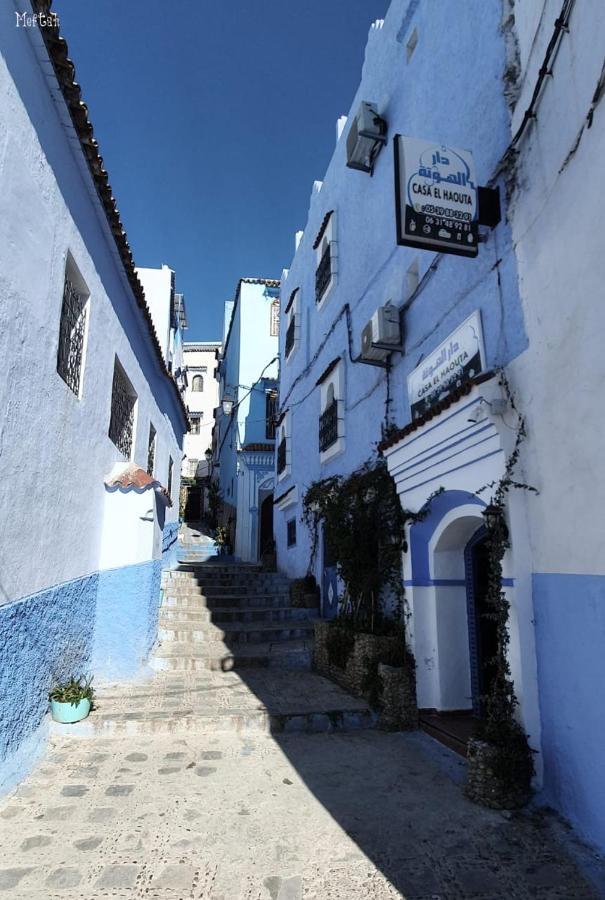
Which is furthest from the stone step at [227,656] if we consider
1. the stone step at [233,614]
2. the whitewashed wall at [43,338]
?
the whitewashed wall at [43,338]

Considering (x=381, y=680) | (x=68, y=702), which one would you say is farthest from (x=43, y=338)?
(x=381, y=680)

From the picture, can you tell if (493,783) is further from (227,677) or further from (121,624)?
(121,624)

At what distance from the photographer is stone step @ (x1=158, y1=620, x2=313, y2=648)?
8586 millimetres

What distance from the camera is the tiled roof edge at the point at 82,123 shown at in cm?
442

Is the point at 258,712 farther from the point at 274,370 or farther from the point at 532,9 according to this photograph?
the point at 274,370

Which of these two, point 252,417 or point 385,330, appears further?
point 252,417

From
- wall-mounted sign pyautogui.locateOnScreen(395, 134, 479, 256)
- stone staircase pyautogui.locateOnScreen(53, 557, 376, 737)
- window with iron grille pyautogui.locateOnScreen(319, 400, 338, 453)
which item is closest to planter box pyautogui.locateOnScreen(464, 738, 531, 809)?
stone staircase pyautogui.locateOnScreen(53, 557, 376, 737)

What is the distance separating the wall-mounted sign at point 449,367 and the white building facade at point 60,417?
357cm

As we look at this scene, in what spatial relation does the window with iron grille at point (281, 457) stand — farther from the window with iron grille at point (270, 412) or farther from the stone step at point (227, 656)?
the stone step at point (227, 656)

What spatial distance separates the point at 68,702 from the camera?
5.21m

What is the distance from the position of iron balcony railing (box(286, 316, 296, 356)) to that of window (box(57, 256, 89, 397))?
24.8ft

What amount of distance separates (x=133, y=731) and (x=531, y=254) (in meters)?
5.68

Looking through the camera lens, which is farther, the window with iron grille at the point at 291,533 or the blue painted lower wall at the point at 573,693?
the window with iron grille at the point at 291,533

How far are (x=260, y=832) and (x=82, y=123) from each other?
20.0 ft
